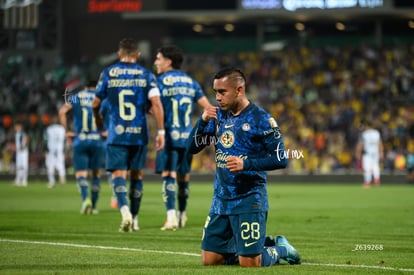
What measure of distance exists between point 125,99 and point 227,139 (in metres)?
4.68

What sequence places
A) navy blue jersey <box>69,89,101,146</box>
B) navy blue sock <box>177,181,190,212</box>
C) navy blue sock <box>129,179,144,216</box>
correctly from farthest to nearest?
navy blue jersey <box>69,89,101,146</box>
navy blue sock <box>177,181,190,212</box>
navy blue sock <box>129,179,144,216</box>

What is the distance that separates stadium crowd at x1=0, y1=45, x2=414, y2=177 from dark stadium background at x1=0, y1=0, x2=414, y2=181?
19.7 inches

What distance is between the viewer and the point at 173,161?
49.2 ft

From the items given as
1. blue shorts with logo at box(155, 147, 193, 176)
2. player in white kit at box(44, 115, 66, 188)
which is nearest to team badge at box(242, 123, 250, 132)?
blue shorts with logo at box(155, 147, 193, 176)

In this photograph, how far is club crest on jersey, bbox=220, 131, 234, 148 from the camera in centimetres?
977

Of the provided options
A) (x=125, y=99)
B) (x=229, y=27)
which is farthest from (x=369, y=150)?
(x=125, y=99)

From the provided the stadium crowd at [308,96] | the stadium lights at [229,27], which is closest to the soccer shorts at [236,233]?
the stadium crowd at [308,96]

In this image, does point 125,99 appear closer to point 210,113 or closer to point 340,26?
point 210,113

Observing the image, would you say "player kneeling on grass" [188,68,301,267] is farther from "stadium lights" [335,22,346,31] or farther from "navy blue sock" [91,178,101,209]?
"stadium lights" [335,22,346,31]

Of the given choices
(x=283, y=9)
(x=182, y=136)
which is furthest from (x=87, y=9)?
(x=182, y=136)

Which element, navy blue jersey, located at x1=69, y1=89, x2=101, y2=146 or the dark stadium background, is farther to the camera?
the dark stadium background

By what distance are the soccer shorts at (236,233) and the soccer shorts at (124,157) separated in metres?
4.42

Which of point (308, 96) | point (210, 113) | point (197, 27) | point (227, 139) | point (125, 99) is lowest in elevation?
point (227, 139)

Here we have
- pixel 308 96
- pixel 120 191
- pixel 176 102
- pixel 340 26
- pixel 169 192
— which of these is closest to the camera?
pixel 120 191
